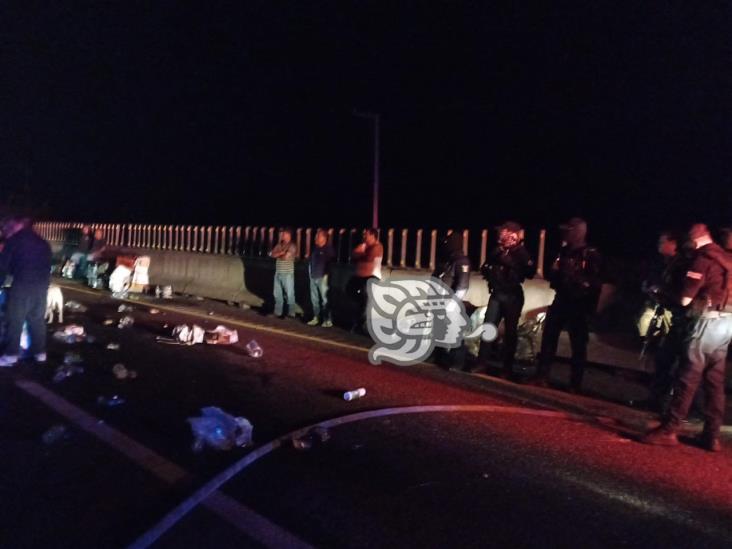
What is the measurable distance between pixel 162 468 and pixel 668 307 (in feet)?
15.8

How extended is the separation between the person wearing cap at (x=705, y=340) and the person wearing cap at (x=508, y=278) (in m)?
2.57

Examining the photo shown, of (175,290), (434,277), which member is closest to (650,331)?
(434,277)

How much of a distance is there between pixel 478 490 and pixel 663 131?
1976 centimetres

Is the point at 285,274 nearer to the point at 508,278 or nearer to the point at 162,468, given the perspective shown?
the point at 508,278

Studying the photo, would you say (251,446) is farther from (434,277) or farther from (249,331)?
(249,331)

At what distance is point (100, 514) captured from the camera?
166 inches

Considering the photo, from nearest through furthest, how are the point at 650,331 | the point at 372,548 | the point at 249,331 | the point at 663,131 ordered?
the point at 372,548
the point at 650,331
the point at 249,331
the point at 663,131

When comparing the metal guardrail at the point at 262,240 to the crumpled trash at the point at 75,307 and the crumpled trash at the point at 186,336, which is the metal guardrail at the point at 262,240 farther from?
the crumpled trash at the point at 75,307

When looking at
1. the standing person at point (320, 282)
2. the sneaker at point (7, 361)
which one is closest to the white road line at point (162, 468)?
the sneaker at point (7, 361)

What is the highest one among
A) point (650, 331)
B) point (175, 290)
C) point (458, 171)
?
point (458, 171)

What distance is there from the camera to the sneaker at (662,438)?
597cm

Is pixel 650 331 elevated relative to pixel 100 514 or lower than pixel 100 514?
elevated

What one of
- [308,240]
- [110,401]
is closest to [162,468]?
[110,401]

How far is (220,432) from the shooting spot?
218 inches
